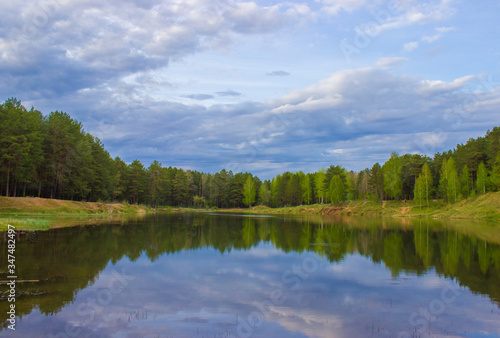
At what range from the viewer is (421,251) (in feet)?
92.0

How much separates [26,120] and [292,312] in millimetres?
62500

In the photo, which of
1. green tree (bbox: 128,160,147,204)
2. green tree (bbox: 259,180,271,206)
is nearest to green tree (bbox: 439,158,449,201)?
green tree (bbox: 259,180,271,206)

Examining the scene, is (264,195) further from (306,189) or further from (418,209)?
(418,209)

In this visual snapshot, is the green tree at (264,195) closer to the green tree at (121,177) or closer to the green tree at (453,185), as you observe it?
the green tree at (121,177)

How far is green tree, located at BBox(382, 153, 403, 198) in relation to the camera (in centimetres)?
9794

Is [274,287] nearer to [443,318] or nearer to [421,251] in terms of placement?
[443,318]

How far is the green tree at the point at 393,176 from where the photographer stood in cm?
9794

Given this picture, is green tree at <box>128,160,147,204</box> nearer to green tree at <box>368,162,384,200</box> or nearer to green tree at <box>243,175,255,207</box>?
green tree at <box>243,175,255,207</box>

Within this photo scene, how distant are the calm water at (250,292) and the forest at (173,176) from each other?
128ft

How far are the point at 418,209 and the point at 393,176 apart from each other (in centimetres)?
1292

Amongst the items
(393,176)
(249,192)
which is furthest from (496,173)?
(249,192)

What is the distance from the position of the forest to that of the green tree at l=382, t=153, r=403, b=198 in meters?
0.27

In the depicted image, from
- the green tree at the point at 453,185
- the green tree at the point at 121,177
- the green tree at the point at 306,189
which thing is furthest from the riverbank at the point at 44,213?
the green tree at the point at 306,189

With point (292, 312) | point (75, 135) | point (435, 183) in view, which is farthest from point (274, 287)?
point (435, 183)
